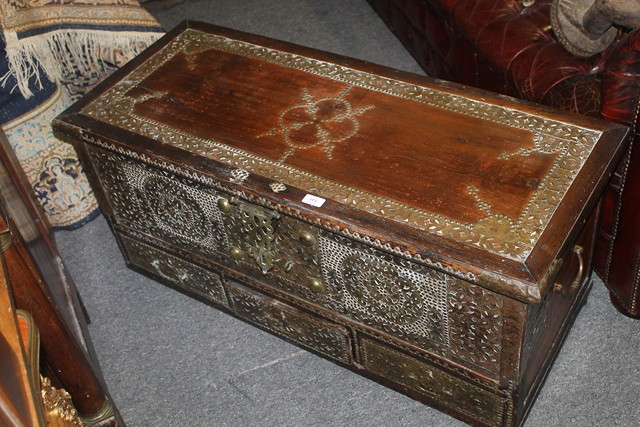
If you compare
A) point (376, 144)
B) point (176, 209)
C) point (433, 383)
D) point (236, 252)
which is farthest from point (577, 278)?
point (176, 209)

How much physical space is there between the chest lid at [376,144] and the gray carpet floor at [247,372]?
57 cm

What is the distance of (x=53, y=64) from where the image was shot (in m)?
2.32

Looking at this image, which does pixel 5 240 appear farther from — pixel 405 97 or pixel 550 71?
pixel 550 71

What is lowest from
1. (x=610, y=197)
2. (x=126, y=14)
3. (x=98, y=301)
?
(x=98, y=301)

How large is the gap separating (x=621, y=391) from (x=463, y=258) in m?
0.73

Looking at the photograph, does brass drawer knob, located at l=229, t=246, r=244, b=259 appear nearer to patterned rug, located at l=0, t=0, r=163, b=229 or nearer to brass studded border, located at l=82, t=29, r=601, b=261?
brass studded border, located at l=82, t=29, r=601, b=261

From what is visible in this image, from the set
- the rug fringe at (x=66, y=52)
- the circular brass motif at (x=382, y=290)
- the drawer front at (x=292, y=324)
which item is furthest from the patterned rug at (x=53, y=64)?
the circular brass motif at (x=382, y=290)

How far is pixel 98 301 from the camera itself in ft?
7.49

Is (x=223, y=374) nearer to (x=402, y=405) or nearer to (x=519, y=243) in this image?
(x=402, y=405)

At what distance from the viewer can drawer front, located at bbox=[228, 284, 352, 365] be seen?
1.92 metres

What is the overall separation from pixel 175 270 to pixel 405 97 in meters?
0.83

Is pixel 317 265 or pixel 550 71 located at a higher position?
pixel 550 71

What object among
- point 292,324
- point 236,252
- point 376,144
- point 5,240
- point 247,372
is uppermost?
point 5,240

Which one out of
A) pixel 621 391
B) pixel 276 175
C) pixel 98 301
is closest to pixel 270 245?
pixel 276 175
